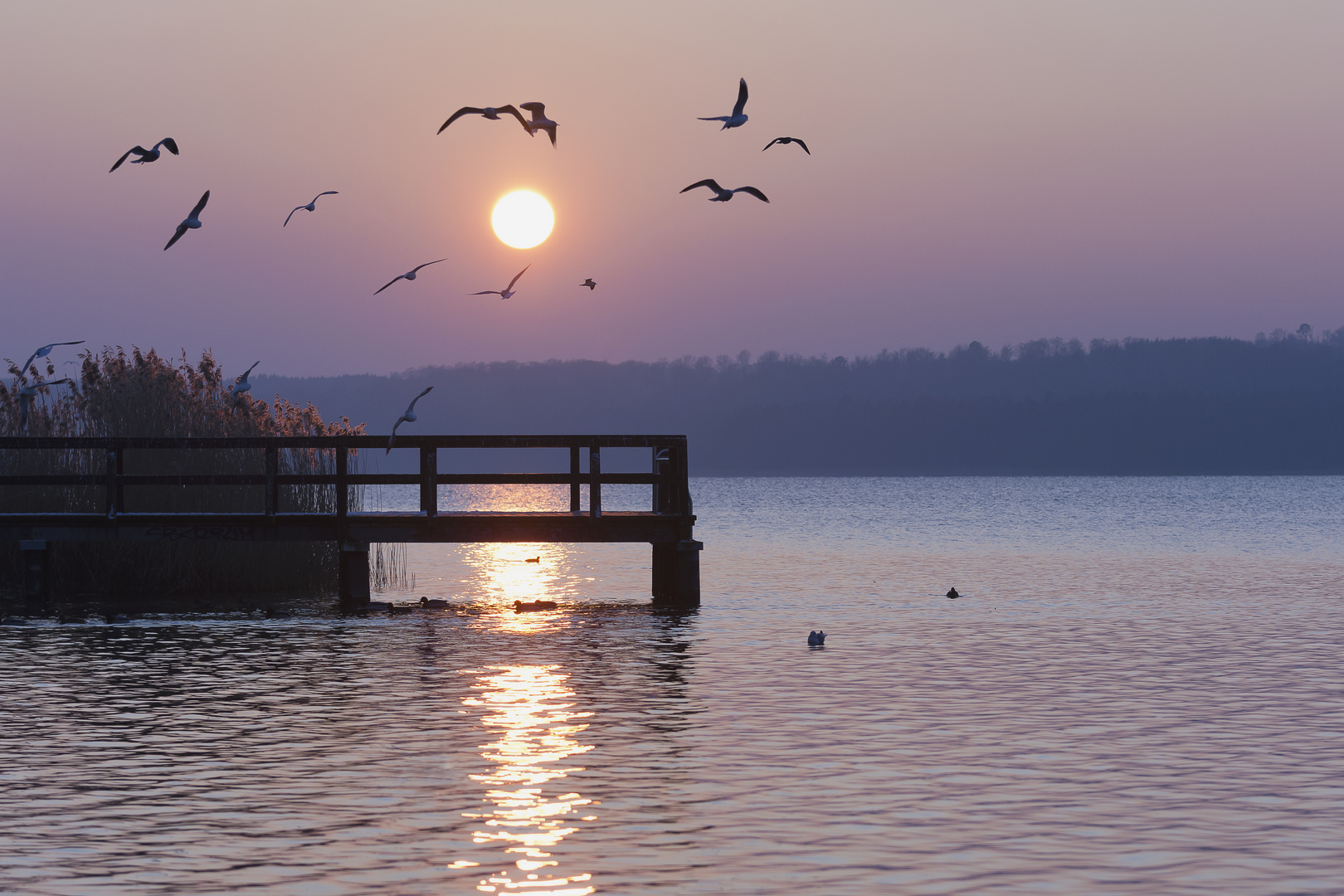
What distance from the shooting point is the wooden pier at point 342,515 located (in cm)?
2688

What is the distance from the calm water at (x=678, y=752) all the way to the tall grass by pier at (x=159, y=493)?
3363 mm

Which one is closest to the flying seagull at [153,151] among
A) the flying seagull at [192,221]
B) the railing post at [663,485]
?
the flying seagull at [192,221]

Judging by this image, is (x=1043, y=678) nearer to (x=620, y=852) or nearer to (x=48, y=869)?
(x=620, y=852)

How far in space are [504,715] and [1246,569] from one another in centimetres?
3362

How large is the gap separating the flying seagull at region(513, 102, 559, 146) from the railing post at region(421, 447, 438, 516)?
7101 millimetres

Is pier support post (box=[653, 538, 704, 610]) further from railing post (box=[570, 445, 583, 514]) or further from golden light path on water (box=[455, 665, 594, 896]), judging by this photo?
Answer: golden light path on water (box=[455, 665, 594, 896])

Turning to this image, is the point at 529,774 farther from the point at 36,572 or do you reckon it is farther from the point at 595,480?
the point at 36,572

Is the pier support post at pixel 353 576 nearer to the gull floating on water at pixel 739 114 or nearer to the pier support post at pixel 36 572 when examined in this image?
the pier support post at pixel 36 572

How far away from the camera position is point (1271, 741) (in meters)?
14.8

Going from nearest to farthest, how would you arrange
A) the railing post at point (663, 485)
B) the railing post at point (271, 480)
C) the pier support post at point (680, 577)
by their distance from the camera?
the railing post at point (271, 480), the railing post at point (663, 485), the pier support post at point (680, 577)

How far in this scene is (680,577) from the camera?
29078 millimetres

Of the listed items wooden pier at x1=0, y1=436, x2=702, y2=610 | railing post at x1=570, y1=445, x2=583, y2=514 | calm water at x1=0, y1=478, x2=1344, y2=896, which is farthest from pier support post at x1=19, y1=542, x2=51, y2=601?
railing post at x1=570, y1=445, x2=583, y2=514

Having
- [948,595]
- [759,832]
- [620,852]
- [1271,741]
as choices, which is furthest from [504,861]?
[948,595]

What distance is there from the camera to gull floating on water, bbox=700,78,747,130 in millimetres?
21453
